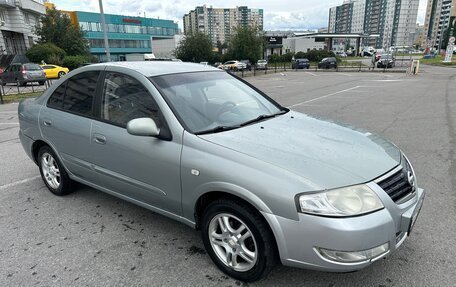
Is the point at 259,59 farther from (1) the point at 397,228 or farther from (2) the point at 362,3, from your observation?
(2) the point at 362,3

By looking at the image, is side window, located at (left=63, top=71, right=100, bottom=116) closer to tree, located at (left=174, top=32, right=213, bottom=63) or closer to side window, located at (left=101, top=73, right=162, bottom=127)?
side window, located at (left=101, top=73, right=162, bottom=127)

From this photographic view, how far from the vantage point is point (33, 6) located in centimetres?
4841

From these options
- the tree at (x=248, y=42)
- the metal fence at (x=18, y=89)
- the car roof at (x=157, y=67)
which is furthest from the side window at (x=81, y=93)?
the tree at (x=248, y=42)

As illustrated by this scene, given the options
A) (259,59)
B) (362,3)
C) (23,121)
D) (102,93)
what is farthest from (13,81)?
(362,3)

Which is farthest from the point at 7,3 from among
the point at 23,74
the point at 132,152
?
the point at 132,152

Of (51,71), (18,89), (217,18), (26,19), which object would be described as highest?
(217,18)

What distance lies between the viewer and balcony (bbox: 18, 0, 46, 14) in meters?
45.7

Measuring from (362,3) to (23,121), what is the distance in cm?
16847

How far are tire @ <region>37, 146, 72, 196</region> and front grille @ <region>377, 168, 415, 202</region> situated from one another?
353cm

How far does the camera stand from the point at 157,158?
9.64 ft

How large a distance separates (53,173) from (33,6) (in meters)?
54.4

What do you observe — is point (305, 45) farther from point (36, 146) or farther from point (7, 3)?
point (36, 146)

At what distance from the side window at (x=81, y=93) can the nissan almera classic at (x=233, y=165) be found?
0.01 meters

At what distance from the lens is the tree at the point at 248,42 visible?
53812mm
